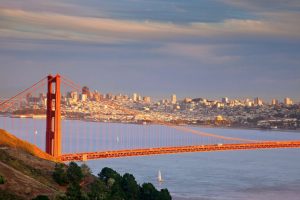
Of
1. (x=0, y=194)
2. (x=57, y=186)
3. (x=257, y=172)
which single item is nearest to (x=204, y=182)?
(x=257, y=172)

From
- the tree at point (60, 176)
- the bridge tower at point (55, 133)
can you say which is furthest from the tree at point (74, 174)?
the bridge tower at point (55, 133)

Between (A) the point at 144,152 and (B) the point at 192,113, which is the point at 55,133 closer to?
(A) the point at 144,152

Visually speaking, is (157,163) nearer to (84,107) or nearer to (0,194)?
(0,194)

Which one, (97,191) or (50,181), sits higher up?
(50,181)

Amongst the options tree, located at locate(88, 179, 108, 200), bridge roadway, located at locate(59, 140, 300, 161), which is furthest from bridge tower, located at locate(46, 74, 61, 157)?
tree, located at locate(88, 179, 108, 200)

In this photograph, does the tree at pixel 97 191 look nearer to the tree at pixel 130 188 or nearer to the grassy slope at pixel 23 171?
the grassy slope at pixel 23 171

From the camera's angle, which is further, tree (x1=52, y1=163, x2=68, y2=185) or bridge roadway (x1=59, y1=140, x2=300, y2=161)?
bridge roadway (x1=59, y1=140, x2=300, y2=161)

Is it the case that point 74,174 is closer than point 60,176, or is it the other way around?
point 60,176

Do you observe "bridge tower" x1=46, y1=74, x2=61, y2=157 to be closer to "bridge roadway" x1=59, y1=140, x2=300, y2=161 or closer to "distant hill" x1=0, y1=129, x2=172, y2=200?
"bridge roadway" x1=59, y1=140, x2=300, y2=161

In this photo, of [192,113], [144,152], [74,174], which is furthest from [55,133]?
[192,113]

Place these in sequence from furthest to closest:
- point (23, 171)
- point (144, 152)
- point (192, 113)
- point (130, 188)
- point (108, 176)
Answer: point (192, 113) → point (144, 152) → point (108, 176) → point (130, 188) → point (23, 171)

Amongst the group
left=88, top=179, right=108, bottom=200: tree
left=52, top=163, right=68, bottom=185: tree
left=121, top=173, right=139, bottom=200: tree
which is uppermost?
left=52, top=163, right=68, bottom=185: tree
